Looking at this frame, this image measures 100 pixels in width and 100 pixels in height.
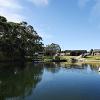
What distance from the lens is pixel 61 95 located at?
28500 millimetres

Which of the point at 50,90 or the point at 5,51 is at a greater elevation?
the point at 5,51

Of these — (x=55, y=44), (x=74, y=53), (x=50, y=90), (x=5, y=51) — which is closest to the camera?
(x=50, y=90)

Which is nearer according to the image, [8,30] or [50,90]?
[50,90]

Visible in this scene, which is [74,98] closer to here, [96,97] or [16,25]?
[96,97]

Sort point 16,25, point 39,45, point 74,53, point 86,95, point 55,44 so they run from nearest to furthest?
point 86,95, point 16,25, point 39,45, point 74,53, point 55,44

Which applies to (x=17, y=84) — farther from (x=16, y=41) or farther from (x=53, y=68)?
(x=16, y=41)

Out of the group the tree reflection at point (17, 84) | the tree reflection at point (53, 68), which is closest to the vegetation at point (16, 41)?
the tree reflection at point (53, 68)

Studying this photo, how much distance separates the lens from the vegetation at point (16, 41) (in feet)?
286

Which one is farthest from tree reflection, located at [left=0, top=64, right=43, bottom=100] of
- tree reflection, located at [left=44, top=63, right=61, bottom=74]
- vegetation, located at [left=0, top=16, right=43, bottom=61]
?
vegetation, located at [left=0, top=16, right=43, bottom=61]

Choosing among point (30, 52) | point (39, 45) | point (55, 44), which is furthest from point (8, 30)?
point (55, 44)

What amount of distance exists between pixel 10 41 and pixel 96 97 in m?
64.9

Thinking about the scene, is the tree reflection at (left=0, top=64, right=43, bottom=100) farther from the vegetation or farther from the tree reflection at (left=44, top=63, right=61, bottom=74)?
the vegetation

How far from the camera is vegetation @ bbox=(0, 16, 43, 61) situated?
87125 mm

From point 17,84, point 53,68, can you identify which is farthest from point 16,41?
point 17,84
